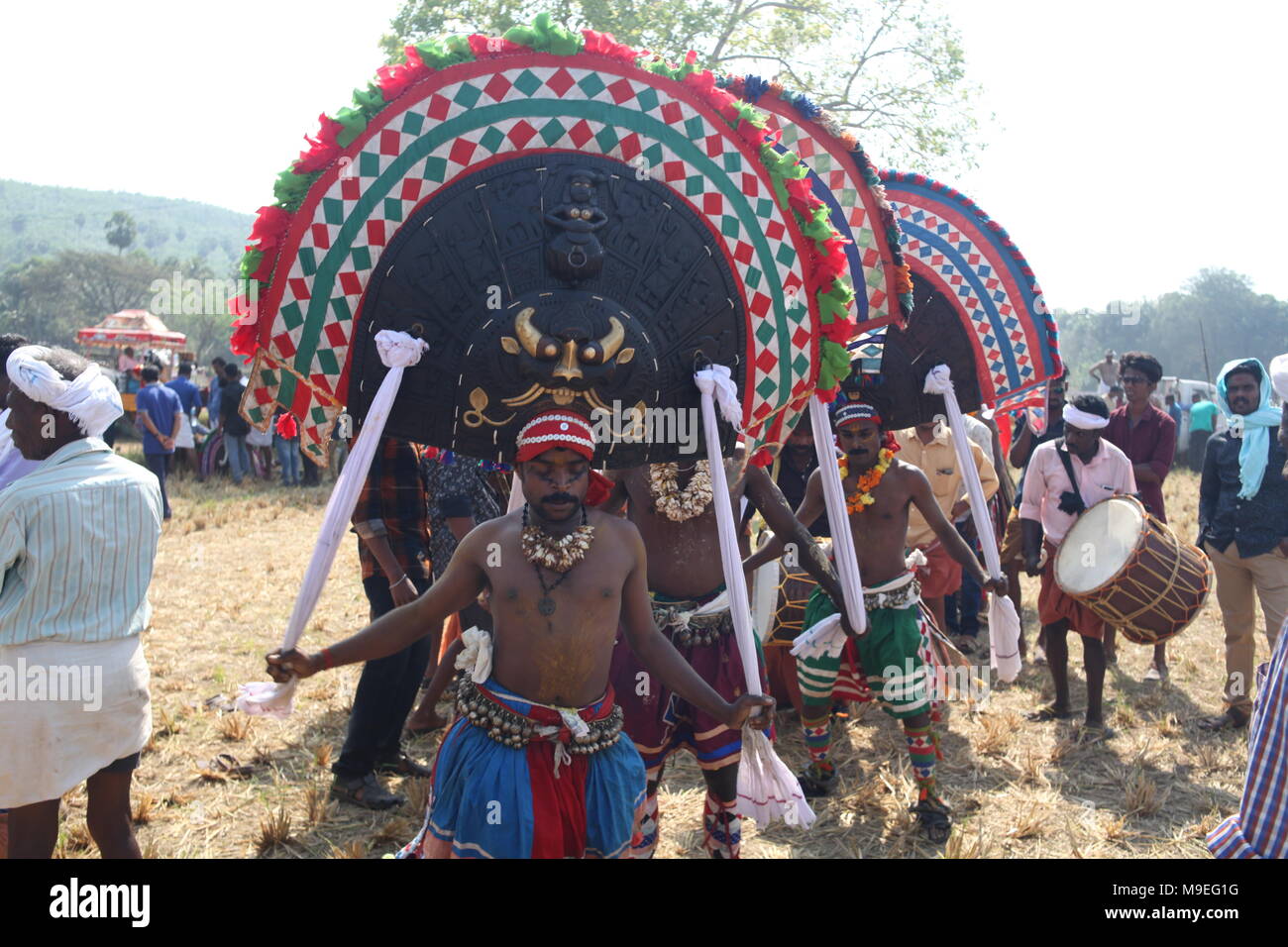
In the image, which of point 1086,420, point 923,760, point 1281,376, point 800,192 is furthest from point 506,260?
point 1086,420

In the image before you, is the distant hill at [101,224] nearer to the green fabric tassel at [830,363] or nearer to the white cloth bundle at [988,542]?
Answer: the white cloth bundle at [988,542]

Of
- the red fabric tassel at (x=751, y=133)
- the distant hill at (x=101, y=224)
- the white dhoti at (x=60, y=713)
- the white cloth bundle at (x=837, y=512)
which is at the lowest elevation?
the white dhoti at (x=60, y=713)

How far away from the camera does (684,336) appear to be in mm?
3391

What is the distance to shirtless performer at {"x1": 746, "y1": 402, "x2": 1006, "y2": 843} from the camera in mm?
5004

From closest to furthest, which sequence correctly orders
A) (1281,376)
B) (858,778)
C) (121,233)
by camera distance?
(1281,376), (858,778), (121,233)

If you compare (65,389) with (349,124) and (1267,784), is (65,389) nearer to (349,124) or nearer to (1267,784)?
(349,124)

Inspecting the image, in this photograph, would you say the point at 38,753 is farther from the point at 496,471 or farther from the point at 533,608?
the point at 496,471

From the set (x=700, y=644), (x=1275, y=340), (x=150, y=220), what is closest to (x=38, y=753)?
(x=700, y=644)

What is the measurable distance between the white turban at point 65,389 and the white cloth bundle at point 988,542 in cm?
369

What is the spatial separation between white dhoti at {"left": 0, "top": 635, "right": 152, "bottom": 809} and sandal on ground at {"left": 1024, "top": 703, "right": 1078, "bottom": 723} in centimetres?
540

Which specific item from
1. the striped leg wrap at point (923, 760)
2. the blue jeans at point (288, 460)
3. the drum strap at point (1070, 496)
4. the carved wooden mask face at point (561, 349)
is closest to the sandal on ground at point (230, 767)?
the carved wooden mask face at point (561, 349)

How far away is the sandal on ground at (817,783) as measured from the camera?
5.39m

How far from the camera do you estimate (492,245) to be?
3156mm

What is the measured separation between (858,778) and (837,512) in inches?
91.6
